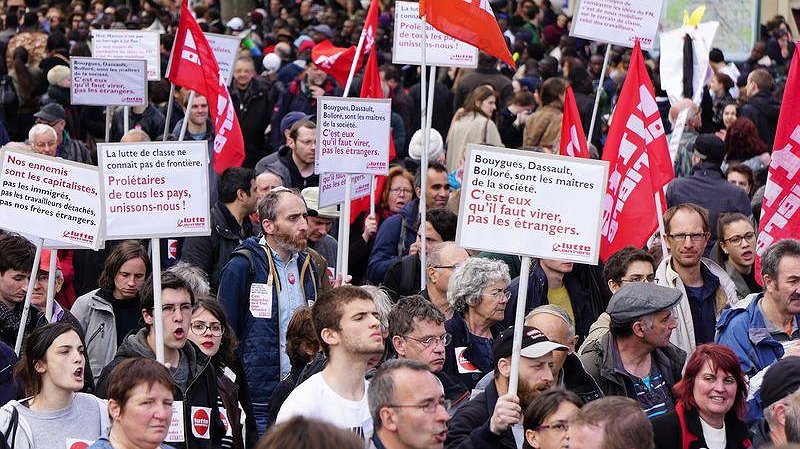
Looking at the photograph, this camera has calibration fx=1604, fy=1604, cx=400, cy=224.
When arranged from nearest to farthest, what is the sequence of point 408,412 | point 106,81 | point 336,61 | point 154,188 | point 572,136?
point 408,412 < point 154,188 < point 572,136 < point 106,81 < point 336,61

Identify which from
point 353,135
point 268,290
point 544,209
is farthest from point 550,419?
point 353,135

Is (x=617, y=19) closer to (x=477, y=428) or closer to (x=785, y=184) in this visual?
(x=785, y=184)

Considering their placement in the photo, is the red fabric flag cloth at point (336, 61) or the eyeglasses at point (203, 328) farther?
the red fabric flag cloth at point (336, 61)

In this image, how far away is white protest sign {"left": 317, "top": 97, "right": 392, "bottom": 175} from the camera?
9930 mm

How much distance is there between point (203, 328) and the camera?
308 inches

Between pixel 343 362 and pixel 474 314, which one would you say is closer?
pixel 343 362

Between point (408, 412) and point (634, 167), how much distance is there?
435 cm

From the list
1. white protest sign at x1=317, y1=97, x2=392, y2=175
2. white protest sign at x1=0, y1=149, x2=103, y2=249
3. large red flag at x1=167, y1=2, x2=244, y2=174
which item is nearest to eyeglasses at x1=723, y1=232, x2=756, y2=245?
white protest sign at x1=317, y1=97, x2=392, y2=175

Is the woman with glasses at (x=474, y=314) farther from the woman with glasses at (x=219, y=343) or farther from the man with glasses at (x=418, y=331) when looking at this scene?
the woman with glasses at (x=219, y=343)

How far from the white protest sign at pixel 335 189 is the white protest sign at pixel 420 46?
119 cm

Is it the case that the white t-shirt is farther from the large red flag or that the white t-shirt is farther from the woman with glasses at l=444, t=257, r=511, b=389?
the large red flag

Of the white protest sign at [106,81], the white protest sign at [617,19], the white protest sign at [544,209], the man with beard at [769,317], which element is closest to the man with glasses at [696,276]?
the man with beard at [769,317]

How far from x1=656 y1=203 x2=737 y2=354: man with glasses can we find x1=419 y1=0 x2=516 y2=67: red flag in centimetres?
187

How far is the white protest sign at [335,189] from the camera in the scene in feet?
33.8
